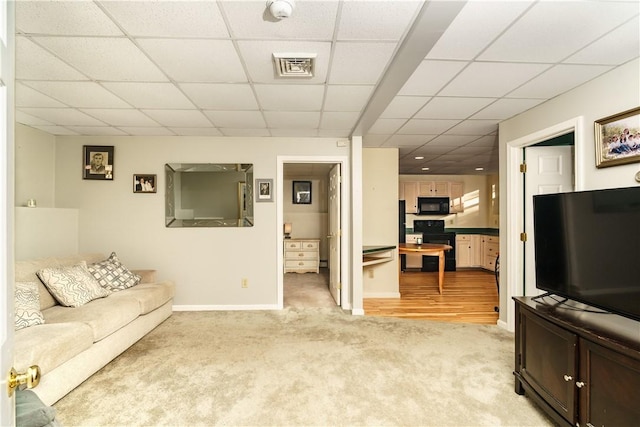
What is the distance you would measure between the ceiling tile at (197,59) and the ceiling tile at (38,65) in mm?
676

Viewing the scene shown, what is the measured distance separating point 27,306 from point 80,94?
1.77m

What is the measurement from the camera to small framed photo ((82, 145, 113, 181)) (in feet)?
12.9

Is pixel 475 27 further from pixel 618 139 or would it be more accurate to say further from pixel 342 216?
pixel 342 216

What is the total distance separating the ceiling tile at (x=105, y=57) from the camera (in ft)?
6.13

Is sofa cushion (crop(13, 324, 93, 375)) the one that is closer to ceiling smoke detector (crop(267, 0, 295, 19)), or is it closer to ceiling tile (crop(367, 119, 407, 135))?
ceiling smoke detector (crop(267, 0, 295, 19))

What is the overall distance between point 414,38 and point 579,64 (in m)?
1.27

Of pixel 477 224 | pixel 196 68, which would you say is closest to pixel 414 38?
pixel 196 68

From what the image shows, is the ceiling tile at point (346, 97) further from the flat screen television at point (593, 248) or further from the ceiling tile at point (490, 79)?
the flat screen television at point (593, 248)

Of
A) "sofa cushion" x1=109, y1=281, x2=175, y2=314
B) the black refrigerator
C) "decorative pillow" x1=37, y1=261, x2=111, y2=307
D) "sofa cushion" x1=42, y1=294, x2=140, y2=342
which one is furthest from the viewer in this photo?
the black refrigerator

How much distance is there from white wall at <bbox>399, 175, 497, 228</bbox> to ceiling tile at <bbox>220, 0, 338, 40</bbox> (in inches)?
233

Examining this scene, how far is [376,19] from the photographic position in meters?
1.65

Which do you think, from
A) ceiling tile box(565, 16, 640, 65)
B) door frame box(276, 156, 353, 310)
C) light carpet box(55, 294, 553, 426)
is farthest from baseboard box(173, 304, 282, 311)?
ceiling tile box(565, 16, 640, 65)

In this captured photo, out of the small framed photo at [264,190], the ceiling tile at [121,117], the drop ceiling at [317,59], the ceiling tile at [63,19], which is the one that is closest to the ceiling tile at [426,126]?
the drop ceiling at [317,59]

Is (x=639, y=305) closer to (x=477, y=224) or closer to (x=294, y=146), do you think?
(x=294, y=146)
